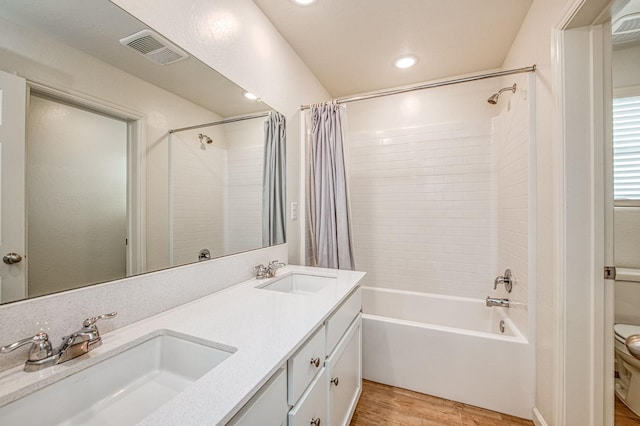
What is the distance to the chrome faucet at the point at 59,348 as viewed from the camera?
0.59 m

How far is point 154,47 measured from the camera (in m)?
0.98

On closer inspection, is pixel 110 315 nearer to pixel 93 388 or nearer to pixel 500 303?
pixel 93 388

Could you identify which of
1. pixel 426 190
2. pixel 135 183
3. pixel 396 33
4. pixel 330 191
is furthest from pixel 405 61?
pixel 135 183

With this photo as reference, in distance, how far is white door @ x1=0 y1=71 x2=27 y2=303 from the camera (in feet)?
2.02

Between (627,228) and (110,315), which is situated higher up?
(627,228)

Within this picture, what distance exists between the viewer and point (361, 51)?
2.00 m

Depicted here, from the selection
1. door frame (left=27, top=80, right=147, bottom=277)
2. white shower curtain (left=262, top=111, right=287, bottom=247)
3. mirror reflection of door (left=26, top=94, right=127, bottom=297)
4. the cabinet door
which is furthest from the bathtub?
mirror reflection of door (left=26, top=94, right=127, bottom=297)

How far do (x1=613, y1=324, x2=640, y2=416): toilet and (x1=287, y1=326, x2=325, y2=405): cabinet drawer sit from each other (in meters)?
1.88

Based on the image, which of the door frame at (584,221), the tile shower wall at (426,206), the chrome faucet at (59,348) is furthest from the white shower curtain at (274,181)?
the door frame at (584,221)

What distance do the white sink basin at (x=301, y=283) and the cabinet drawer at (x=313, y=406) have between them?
0.55m

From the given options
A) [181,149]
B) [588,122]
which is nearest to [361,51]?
[588,122]

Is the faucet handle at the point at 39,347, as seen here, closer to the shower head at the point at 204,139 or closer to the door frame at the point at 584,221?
the shower head at the point at 204,139

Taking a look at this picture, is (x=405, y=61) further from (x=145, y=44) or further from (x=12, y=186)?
(x=12, y=186)

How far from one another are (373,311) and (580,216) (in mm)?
1833
